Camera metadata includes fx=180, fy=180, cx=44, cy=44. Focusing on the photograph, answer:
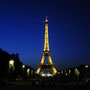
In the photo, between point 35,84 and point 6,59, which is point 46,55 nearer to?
point 6,59

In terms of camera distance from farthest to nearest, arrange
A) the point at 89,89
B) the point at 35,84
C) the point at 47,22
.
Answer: the point at 47,22 → the point at 35,84 → the point at 89,89

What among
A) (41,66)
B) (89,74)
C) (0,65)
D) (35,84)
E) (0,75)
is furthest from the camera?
(41,66)

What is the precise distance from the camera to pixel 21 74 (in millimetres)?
56625

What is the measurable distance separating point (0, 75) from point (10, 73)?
4090 millimetres

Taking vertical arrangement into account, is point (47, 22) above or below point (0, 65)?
above

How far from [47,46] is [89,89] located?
72203 mm

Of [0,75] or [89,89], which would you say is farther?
[0,75]

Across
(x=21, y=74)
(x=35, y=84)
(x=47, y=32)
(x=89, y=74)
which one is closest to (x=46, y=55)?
(x=47, y=32)

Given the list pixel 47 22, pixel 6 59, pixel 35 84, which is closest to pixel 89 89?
pixel 35 84

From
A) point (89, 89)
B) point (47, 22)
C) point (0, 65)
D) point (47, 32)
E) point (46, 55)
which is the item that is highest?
point (47, 22)

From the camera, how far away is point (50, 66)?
306 ft

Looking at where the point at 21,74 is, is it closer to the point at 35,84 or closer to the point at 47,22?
the point at 35,84

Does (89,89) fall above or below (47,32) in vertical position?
below

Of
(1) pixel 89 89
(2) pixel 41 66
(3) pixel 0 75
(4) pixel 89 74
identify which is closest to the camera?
(1) pixel 89 89
